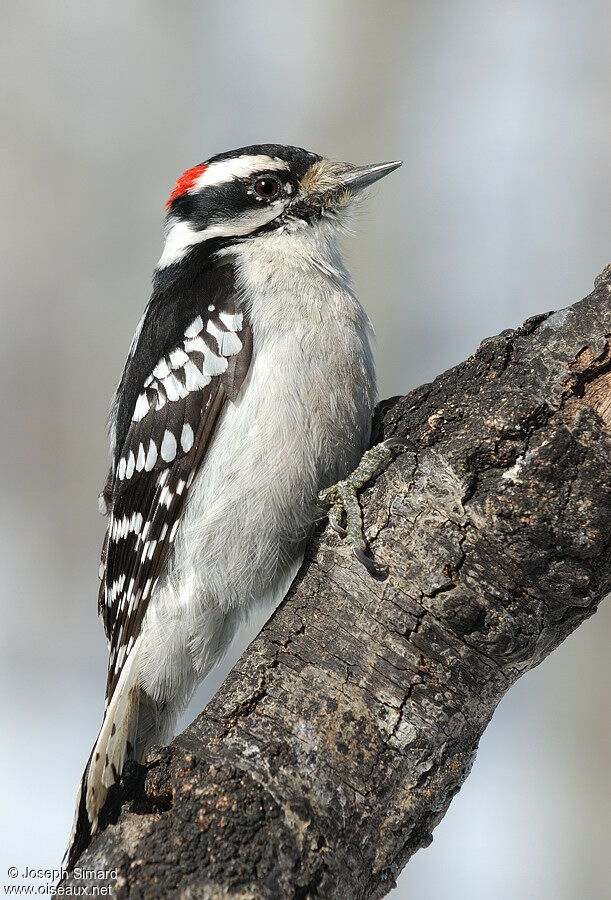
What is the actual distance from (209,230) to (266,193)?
34 centimetres

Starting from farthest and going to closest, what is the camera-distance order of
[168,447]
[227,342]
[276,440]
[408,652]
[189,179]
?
[189,179] < [168,447] < [227,342] < [276,440] < [408,652]

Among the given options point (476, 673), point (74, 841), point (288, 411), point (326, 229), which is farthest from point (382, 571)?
point (326, 229)

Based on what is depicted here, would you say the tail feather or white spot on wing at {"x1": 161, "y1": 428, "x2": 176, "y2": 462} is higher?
white spot on wing at {"x1": 161, "y1": 428, "x2": 176, "y2": 462}

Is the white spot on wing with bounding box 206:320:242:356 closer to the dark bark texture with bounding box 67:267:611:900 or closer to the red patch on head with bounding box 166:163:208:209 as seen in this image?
the dark bark texture with bounding box 67:267:611:900

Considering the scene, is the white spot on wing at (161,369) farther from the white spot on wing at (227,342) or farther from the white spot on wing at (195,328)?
the white spot on wing at (227,342)

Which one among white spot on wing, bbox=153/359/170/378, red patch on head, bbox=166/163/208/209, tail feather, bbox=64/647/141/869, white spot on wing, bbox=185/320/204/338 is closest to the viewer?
tail feather, bbox=64/647/141/869

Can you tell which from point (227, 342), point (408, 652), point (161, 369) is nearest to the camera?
point (408, 652)

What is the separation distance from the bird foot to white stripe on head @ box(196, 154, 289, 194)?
1676 millimetres

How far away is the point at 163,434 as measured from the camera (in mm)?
3479

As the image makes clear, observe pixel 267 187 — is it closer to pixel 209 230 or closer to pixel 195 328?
pixel 209 230

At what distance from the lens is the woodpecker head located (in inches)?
152

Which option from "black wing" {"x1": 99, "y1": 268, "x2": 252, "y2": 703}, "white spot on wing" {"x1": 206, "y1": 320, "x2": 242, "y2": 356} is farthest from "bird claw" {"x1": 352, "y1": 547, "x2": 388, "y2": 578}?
"white spot on wing" {"x1": 206, "y1": 320, "x2": 242, "y2": 356}

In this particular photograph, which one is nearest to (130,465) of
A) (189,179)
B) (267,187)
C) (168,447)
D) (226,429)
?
(168,447)

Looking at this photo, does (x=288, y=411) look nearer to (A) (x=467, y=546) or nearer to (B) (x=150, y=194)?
(A) (x=467, y=546)
